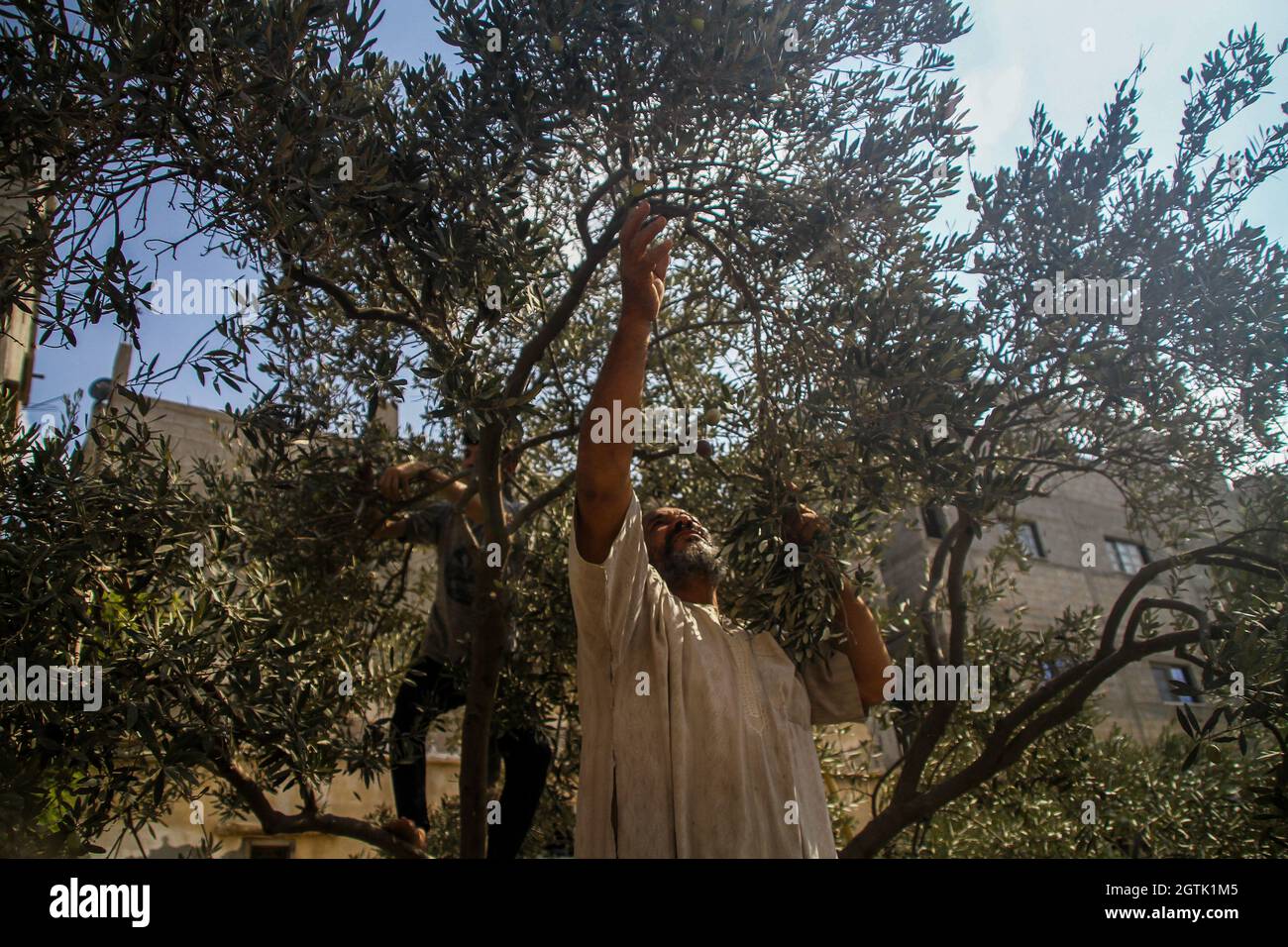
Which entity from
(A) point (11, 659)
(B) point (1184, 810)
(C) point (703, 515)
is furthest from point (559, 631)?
(B) point (1184, 810)

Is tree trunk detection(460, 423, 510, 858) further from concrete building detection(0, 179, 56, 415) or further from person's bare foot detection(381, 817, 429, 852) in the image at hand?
concrete building detection(0, 179, 56, 415)

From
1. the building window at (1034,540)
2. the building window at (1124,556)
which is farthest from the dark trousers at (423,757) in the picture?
the building window at (1124,556)

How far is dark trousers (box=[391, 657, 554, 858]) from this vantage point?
5367mm

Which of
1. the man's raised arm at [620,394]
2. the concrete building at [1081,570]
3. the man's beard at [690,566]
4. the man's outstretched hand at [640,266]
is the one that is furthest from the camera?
the concrete building at [1081,570]

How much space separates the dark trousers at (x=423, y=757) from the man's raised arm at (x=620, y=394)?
249 cm

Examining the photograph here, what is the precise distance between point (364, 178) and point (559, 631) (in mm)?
3130

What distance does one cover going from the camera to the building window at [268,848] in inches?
483

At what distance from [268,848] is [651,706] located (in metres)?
11.6

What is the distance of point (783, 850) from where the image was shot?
10.4 ft

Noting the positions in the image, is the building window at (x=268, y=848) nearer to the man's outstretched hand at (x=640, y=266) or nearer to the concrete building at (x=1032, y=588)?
the concrete building at (x=1032, y=588)

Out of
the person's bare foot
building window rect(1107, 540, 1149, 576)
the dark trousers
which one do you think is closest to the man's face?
the dark trousers

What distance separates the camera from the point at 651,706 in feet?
10.9

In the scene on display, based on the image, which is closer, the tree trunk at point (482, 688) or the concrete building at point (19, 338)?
the concrete building at point (19, 338)

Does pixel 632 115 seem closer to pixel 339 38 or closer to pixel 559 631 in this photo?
pixel 339 38
